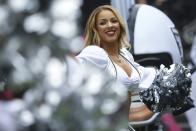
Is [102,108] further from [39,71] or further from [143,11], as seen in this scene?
[143,11]

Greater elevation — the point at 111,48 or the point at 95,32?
the point at 95,32

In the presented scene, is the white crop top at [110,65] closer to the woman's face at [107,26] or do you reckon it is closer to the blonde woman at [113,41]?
the blonde woman at [113,41]

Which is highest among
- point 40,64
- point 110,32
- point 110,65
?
point 40,64

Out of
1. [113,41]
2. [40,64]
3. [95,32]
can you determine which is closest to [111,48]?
[113,41]

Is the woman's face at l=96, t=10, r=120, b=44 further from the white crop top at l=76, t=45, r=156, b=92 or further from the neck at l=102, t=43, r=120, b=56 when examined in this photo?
the white crop top at l=76, t=45, r=156, b=92

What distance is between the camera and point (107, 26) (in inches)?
177

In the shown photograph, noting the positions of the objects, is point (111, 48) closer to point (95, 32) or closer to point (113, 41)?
point (113, 41)

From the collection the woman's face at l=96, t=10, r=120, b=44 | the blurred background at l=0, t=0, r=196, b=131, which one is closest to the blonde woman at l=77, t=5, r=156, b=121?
the woman's face at l=96, t=10, r=120, b=44

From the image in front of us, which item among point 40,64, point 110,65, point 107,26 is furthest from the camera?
point 107,26

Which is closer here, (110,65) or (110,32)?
(110,65)

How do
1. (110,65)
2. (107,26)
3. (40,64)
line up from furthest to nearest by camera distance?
(107,26) → (110,65) → (40,64)

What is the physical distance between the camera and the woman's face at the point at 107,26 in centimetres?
449

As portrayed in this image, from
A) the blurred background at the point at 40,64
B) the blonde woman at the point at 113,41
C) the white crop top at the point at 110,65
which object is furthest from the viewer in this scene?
the blonde woman at the point at 113,41

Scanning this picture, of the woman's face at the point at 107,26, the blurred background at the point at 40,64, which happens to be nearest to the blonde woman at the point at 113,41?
the woman's face at the point at 107,26
